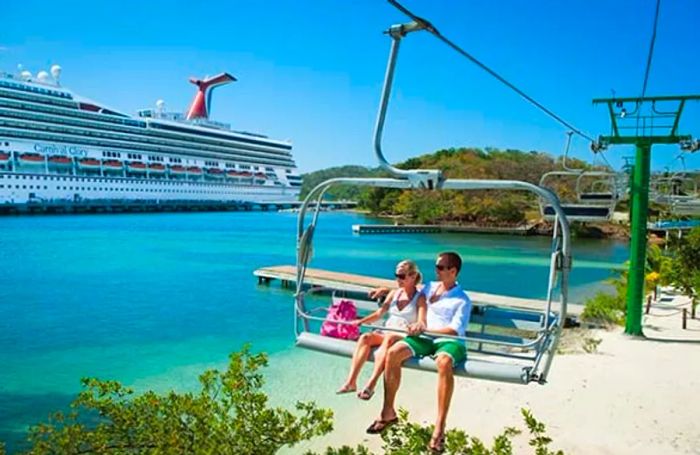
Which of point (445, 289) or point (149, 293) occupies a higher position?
point (445, 289)

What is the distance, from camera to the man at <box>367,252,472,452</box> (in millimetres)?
3748

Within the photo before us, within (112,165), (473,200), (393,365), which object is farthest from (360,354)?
(112,165)

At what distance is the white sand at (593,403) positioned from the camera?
6.77 m

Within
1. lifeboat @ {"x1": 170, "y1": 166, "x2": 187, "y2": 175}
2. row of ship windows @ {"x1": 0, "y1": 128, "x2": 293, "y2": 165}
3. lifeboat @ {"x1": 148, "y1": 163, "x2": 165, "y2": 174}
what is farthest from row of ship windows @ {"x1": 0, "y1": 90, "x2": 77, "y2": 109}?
lifeboat @ {"x1": 170, "y1": 166, "x2": 187, "y2": 175}

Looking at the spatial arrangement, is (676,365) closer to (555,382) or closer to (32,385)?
(555,382)

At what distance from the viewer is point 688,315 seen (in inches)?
502

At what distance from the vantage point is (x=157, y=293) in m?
20.9

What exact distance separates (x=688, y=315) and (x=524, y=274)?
48.6 ft

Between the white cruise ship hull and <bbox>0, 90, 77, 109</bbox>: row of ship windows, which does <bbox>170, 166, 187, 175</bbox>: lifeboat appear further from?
<bbox>0, 90, 77, 109</bbox>: row of ship windows

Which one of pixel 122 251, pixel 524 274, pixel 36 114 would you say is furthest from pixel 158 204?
pixel 524 274

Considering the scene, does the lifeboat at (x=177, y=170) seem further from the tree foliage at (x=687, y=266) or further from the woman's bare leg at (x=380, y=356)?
the woman's bare leg at (x=380, y=356)

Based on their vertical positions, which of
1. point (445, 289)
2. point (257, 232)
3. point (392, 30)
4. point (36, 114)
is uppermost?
point (36, 114)

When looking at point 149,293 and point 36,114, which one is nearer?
point 149,293

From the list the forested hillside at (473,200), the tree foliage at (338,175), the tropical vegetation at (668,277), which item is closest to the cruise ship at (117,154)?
the forested hillside at (473,200)
